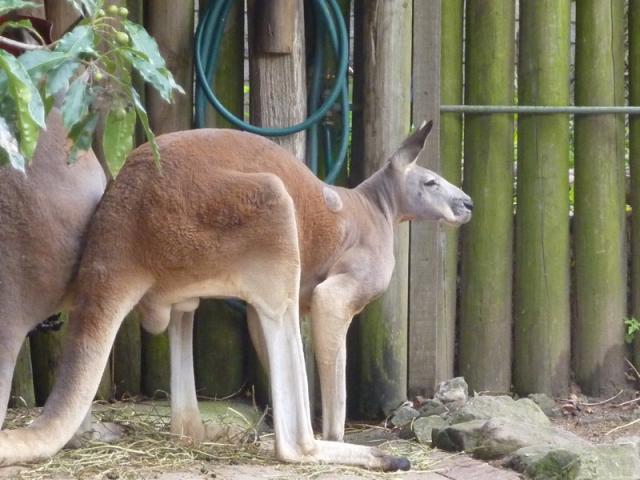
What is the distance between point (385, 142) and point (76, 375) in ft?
8.79

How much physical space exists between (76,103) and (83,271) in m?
1.69

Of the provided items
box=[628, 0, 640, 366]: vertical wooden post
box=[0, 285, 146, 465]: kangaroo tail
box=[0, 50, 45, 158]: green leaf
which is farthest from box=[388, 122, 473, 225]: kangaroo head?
box=[0, 50, 45, 158]: green leaf

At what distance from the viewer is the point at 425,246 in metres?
7.19

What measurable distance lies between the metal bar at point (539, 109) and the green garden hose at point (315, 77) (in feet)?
2.26

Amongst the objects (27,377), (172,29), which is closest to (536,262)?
(172,29)

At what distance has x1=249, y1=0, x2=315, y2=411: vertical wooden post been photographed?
6770 millimetres

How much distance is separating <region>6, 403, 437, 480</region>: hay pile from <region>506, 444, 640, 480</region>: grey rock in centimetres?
48

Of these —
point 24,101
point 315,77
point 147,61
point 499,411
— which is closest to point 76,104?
point 147,61

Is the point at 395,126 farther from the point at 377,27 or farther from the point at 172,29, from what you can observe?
the point at 172,29

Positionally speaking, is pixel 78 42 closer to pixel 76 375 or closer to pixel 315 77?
pixel 76 375

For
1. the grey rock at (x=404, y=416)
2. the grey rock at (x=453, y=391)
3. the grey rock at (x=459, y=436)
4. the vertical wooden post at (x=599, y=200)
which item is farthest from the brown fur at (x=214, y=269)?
the vertical wooden post at (x=599, y=200)

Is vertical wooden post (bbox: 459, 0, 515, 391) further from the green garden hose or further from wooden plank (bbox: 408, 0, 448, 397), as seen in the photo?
the green garden hose

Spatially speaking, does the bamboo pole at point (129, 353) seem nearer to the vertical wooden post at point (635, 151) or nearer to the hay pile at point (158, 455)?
the hay pile at point (158, 455)

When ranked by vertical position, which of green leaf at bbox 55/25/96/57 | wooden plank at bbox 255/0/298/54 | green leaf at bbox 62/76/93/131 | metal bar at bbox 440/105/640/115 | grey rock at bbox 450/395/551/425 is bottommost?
grey rock at bbox 450/395/551/425
